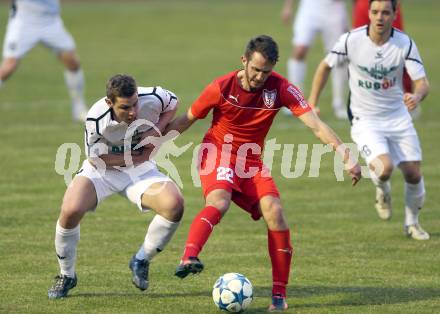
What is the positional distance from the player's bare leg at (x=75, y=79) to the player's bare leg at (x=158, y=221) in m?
8.78

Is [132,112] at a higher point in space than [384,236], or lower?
higher

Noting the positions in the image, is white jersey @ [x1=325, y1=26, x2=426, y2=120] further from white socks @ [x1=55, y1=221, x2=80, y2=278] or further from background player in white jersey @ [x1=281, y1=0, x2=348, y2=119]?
background player in white jersey @ [x1=281, y1=0, x2=348, y2=119]

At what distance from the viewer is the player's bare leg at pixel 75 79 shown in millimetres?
17047

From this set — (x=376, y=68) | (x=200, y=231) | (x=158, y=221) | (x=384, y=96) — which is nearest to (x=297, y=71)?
(x=384, y=96)

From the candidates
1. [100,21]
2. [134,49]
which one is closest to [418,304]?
[134,49]

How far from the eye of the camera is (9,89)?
21.4 m

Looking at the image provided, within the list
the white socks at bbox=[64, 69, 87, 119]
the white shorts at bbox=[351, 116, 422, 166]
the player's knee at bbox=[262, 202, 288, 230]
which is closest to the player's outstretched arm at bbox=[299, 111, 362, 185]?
the player's knee at bbox=[262, 202, 288, 230]

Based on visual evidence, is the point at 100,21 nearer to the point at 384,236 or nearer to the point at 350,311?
the point at 384,236

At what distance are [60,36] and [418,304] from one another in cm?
991

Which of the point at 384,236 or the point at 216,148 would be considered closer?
the point at 216,148

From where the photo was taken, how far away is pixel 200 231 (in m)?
7.90

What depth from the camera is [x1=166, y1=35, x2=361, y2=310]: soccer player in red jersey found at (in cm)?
811

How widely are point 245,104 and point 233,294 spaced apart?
157 centimetres

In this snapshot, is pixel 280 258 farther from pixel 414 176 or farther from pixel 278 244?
A: pixel 414 176
